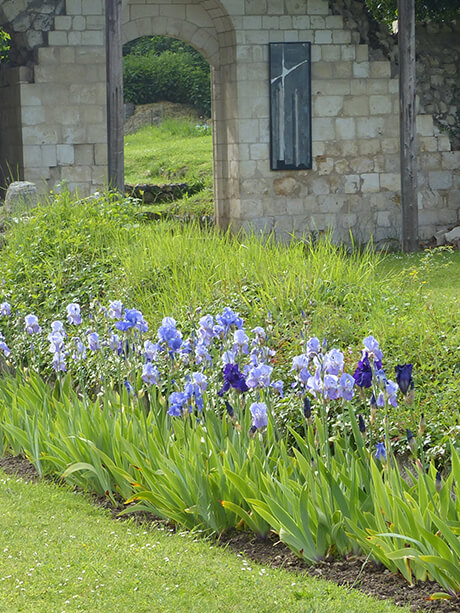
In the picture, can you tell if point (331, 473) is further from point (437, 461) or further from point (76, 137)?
point (76, 137)

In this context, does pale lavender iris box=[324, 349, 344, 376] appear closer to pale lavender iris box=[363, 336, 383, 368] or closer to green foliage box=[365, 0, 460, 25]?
pale lavender iris box=[363, 336, 383, 368]

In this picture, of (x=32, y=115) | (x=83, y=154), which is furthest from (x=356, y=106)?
(x=32, y=115)

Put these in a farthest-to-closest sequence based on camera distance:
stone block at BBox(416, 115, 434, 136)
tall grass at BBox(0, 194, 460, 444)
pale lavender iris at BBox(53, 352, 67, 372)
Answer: stone block at BBox(416, 115, 434, 136), tall grass at BBox(0, 194, 460, 444), pale lavender iris at BBox(53, 352, 67, 372)

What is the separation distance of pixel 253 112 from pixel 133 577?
971cm

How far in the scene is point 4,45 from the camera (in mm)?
11312

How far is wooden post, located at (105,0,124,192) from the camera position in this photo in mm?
10336

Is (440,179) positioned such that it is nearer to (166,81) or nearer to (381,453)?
(381,453)

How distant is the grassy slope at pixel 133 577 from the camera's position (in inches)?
126

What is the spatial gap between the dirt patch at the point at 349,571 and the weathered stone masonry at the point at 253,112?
26.2 feet

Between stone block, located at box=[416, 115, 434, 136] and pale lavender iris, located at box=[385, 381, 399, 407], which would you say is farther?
stone block, located at box=[416, 115, 434, 136]

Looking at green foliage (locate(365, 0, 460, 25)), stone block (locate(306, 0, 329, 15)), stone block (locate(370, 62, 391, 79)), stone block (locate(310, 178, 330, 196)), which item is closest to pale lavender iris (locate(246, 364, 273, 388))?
stone block (locate(310, 178, 330, 196))

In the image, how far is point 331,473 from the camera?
3.57 meters

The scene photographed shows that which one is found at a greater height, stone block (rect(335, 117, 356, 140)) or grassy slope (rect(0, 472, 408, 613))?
stone block (rect(335, 117, 356, 140))

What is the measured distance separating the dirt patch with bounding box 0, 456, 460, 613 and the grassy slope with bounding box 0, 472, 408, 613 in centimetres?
7
